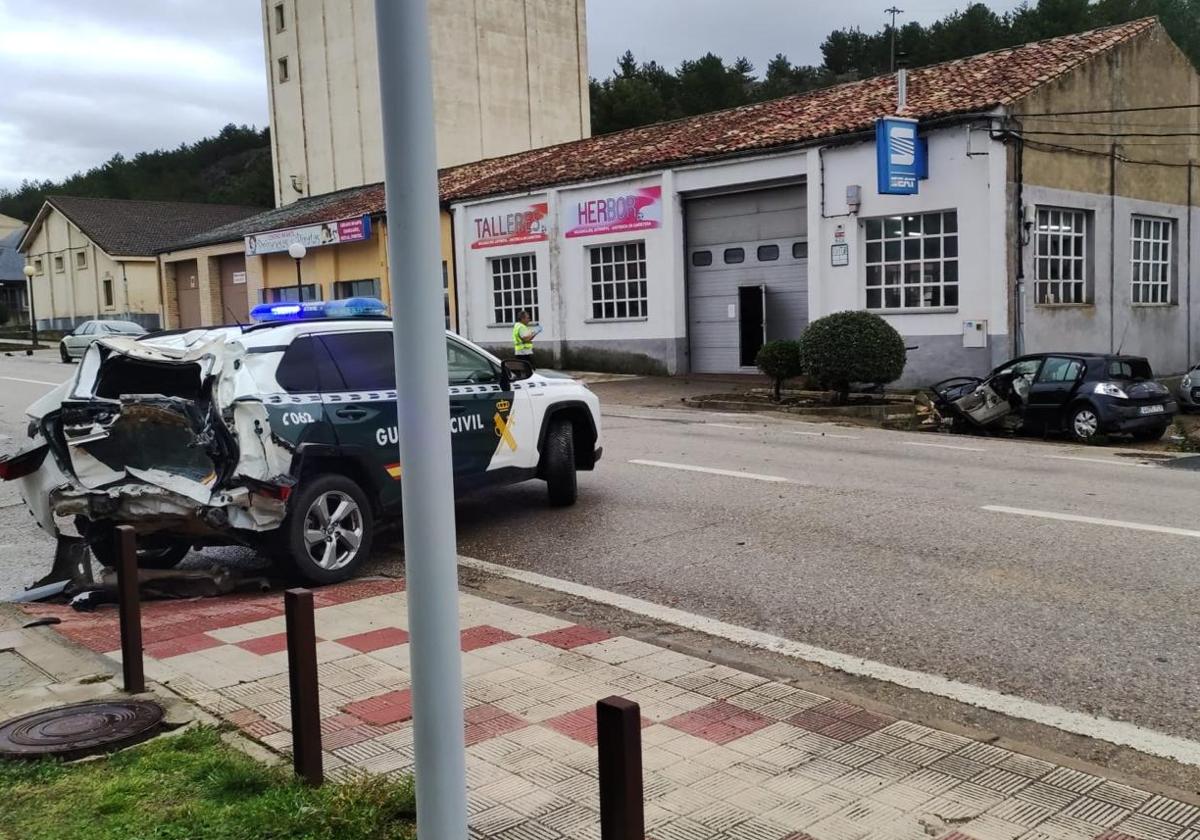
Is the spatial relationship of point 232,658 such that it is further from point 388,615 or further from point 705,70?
point 705,70

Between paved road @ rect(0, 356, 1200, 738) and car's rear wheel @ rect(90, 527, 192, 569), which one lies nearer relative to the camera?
paved road @ rect(0, 356, 1200, 738)

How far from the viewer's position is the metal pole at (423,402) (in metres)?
2.82

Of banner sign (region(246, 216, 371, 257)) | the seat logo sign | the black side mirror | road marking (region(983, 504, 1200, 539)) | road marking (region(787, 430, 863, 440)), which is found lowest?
road marking (region(983, 504, 1200, 539))

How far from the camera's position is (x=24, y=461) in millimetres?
6941

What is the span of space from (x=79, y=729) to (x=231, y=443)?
2712 millimetres

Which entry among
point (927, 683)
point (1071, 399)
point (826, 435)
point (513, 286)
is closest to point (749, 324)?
point (513, 286)

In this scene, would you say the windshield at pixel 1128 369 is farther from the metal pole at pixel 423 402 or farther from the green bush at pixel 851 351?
the metal pole at pixel 423 402

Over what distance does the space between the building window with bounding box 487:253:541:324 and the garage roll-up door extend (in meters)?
4.99

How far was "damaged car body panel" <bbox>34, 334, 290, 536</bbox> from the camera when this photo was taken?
6934 millimetres

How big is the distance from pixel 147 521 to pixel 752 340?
19846 millimetres

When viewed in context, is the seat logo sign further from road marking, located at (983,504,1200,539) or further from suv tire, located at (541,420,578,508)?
road marking, located at (983,504,1200,539)

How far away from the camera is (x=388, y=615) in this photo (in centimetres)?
667

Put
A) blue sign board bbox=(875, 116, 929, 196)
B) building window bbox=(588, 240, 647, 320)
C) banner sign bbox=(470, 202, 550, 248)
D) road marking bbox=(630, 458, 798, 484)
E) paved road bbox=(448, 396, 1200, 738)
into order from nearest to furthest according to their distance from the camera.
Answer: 1. paved road bbox=(448, 396, 1200, 738)
2. road marking bbox=(630, 458, 798, 484)
3. blue sign board bbox=(875, 116, 929, 196)
4. building window bbox=(588, 240, 647, 320)
5. banner sign bbox=(470, 202, 550, 248)

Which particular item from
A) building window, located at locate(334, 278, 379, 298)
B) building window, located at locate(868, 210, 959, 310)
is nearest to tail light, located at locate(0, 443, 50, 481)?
building window, located at locate(868, 210, 959, 310)
